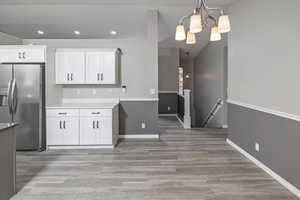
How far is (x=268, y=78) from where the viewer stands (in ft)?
12.7

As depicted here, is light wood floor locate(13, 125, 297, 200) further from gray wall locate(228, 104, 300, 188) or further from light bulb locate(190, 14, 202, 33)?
light bulb locate(190, 14, 202, 33)

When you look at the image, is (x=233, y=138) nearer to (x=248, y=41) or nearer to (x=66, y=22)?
(x=248, y=41)

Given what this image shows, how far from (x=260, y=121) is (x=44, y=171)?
341 centimetres

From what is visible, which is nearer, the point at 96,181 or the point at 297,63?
the point at 297,63

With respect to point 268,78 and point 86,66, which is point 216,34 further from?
point 86,66

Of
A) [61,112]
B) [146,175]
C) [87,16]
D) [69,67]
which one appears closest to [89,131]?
[61,112]

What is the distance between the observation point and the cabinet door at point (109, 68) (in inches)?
233

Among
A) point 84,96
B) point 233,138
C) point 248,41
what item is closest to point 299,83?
point 248,41

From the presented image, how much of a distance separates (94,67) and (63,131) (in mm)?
1558

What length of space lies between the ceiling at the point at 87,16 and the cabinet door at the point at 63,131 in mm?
2462

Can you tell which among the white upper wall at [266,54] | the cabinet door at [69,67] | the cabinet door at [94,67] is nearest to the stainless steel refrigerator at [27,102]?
the cabinet door at [69,67]

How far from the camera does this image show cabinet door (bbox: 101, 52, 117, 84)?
592cm

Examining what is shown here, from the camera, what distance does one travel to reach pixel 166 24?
730 centimetres

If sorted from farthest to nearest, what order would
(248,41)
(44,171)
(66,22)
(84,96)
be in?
1. (66,22)
2. (84,96)
3. (248,41)
4. (44,171)
